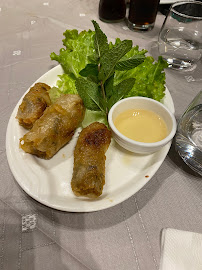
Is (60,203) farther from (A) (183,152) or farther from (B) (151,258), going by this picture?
(A) (183,152)

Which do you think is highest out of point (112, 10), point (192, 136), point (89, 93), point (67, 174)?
point (112, 10)

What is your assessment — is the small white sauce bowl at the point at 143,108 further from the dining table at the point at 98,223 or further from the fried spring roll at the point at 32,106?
the fried spring roll at the point at 32,106

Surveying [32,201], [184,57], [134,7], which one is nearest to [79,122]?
[32,201]

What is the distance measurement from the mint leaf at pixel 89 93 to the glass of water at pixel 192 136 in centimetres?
60

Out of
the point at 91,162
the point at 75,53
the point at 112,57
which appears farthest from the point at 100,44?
the point at 91,162

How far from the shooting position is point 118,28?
289cm

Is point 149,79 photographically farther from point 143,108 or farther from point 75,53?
point 75,53

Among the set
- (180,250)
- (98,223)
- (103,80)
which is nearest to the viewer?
(180,250)

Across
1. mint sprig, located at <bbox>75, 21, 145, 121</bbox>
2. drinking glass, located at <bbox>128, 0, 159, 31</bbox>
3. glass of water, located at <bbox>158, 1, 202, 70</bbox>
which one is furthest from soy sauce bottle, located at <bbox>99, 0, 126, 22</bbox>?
mint sprig, located at <bbox>75, 21, 145, 121</bbox>

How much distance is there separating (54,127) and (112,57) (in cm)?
60

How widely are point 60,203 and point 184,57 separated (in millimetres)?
1943

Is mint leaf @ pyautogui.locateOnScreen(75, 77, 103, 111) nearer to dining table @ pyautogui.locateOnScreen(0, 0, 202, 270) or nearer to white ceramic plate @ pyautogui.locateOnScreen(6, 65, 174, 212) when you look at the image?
white ceramic plate @ pyautogui.locateOnScreen(6, 65, 174, 212)

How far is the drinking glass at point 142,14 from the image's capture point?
2588 mm

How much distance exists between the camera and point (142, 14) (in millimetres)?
2707
